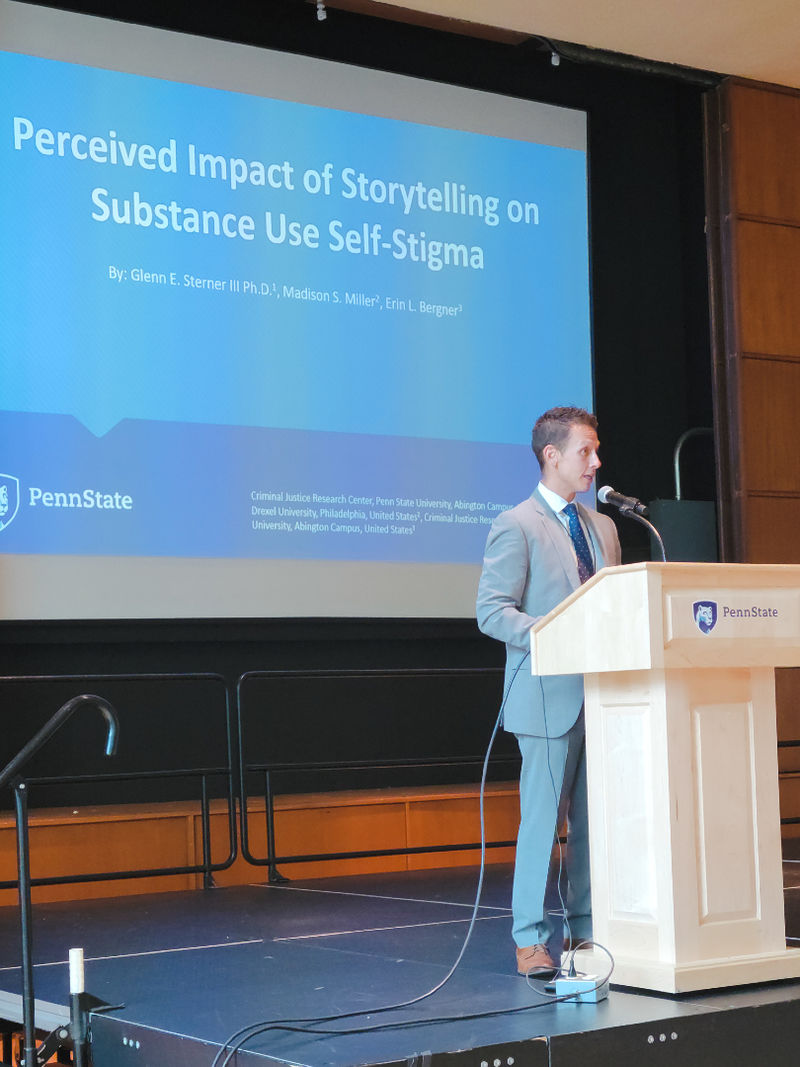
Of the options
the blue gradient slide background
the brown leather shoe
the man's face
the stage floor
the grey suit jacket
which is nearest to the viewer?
the stage floor

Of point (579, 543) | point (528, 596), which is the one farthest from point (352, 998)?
point (579, 543)

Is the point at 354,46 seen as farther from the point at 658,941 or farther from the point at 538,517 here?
the point at 658,941

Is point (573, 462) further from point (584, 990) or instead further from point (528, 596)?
point (584, 990)

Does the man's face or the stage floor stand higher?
the man's face

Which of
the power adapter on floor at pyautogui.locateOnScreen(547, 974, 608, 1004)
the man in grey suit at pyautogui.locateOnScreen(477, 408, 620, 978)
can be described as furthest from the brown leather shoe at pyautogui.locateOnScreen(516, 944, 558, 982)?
the power adapter on floor at pyautogui.locateOnScreen(547, 974, 608, 1004)

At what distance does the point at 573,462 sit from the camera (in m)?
3.46

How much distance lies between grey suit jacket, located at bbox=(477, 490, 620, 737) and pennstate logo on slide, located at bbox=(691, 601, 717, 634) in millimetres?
410

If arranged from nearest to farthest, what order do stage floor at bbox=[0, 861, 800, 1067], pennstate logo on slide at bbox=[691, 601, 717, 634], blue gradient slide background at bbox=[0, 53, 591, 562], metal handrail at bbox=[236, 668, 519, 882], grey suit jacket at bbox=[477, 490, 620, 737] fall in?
stage floor at bbox=[0, 861, 800, 1067]
pennstate logo on slide at bbox=[691, 601, 717, 634]
grey suit jacket at bbox=[477, 490, 620, 737]
metal handrail at bbox=[236, 668, 519, 882]
blue gradient slide background at bbox=[0, 53, 591, 562]

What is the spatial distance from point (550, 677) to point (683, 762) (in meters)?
0.46

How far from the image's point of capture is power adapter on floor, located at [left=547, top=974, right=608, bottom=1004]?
9.48 ft

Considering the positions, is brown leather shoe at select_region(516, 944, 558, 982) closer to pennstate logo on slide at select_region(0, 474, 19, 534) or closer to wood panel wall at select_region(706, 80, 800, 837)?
pennstate logo on slide at select_region(0, 474, 19, 534)

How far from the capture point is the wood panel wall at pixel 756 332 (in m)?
6.87

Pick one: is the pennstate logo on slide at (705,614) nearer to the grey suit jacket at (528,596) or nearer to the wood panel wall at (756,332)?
the grey suit jacket at (528,596)

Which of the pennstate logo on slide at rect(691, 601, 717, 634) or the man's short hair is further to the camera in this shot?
the man's short hair
